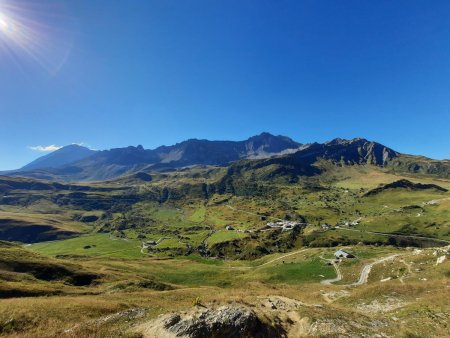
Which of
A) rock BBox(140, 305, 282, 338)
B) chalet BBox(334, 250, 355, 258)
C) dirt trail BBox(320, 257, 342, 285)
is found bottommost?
dirt trail BBox(320, 257, 342, 285)

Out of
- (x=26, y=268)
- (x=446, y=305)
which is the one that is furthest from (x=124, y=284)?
(x=446, y=305)

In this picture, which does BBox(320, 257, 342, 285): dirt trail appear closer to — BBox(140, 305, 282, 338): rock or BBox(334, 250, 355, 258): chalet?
BBox(334, 250, 355, 258): chalet

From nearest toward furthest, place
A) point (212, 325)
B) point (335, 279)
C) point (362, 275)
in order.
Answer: point (212, 325) → point (362, 275) → point (335, 279)

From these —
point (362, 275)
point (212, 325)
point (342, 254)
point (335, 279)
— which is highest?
point (212, 325)

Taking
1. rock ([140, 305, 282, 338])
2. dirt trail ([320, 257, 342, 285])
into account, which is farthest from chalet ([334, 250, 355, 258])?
rock ([140, 305, 282, 338])

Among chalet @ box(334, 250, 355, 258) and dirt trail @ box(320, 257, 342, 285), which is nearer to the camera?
dirt trail @ box(320, 257, 342, 285)

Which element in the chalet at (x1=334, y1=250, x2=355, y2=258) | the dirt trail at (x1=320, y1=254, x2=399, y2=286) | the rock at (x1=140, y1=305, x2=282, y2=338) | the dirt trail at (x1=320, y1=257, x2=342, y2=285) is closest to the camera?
the rock at (x1=140, y1=305, x2=282, y2=338)

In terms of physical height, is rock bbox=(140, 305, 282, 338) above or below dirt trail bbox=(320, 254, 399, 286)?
above

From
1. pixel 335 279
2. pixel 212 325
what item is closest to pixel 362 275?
pixel 335 279

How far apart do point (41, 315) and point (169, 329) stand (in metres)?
16.1

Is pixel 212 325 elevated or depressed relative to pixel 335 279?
elevated

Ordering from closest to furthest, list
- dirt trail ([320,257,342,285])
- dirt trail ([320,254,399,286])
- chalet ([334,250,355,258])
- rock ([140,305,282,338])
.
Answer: rock ([140,305,282,338])
dirt trail ([320,254,399,286])
dirt trail ([320,257,342,285])
chalet ([334,250,355,258])

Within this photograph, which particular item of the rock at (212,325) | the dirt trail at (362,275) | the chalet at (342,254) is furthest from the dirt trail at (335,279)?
the rock at (212,325)

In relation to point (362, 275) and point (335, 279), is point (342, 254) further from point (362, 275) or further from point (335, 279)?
point (335, 279)
